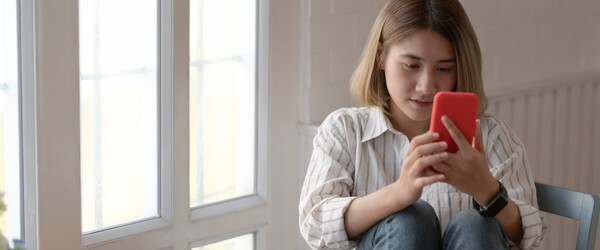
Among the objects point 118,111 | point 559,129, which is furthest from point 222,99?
point 559,129

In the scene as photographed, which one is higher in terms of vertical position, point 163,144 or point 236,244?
point 163,144

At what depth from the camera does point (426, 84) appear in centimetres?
212

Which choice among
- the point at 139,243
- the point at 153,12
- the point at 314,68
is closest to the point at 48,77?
the point at 153,12

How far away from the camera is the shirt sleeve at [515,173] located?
2135 millimetres

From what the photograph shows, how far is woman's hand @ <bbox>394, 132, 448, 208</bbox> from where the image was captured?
6.34ft

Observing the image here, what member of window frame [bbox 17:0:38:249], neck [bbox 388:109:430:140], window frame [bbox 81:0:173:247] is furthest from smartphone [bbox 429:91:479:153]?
window frame [bbox 17:0:38:249]

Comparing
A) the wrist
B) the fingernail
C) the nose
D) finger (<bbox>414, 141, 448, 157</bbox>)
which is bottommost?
the wrist

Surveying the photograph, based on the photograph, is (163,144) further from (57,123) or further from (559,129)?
(559,129)

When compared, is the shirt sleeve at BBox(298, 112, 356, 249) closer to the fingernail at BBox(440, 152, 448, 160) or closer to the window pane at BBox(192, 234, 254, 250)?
the fingernail at BBox(440, 152, 448, 160)

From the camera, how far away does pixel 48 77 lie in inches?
86.0

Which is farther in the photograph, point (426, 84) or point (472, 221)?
point (426, 84)

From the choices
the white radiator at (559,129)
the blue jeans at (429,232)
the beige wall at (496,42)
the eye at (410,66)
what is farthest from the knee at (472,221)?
the white radiator at (559,129)

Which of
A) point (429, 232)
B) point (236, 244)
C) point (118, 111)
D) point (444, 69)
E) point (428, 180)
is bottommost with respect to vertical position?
point (236, 244)

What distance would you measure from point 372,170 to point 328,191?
0.45 ft
